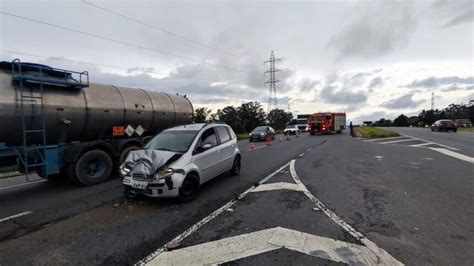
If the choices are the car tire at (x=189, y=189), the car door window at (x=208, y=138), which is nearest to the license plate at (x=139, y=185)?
the car tire at (x=189, y=189)

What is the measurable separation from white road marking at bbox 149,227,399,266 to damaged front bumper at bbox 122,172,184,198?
77.8 inches

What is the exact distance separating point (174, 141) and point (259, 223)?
3.24 meters

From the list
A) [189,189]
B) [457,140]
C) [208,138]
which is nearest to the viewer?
[189,189]

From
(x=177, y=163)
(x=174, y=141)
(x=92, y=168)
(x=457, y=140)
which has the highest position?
(x=174, y=141)

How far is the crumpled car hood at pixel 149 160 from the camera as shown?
19.5ft

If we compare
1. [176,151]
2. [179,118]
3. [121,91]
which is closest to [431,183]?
[176,151]

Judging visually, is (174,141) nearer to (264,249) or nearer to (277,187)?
(277,187)

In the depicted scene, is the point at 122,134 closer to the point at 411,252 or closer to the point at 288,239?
the point at 288,239

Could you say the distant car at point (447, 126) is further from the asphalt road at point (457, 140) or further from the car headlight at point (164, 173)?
the car headlight at point (164, 173)

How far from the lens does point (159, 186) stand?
5.75 metres

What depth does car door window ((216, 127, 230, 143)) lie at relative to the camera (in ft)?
27.2

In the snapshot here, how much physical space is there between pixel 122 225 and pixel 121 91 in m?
6.31

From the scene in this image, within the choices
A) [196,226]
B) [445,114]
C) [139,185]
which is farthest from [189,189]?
[445,114]

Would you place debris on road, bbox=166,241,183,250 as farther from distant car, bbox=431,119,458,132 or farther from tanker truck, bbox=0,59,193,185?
distant car, bbox=431,119,458,132
